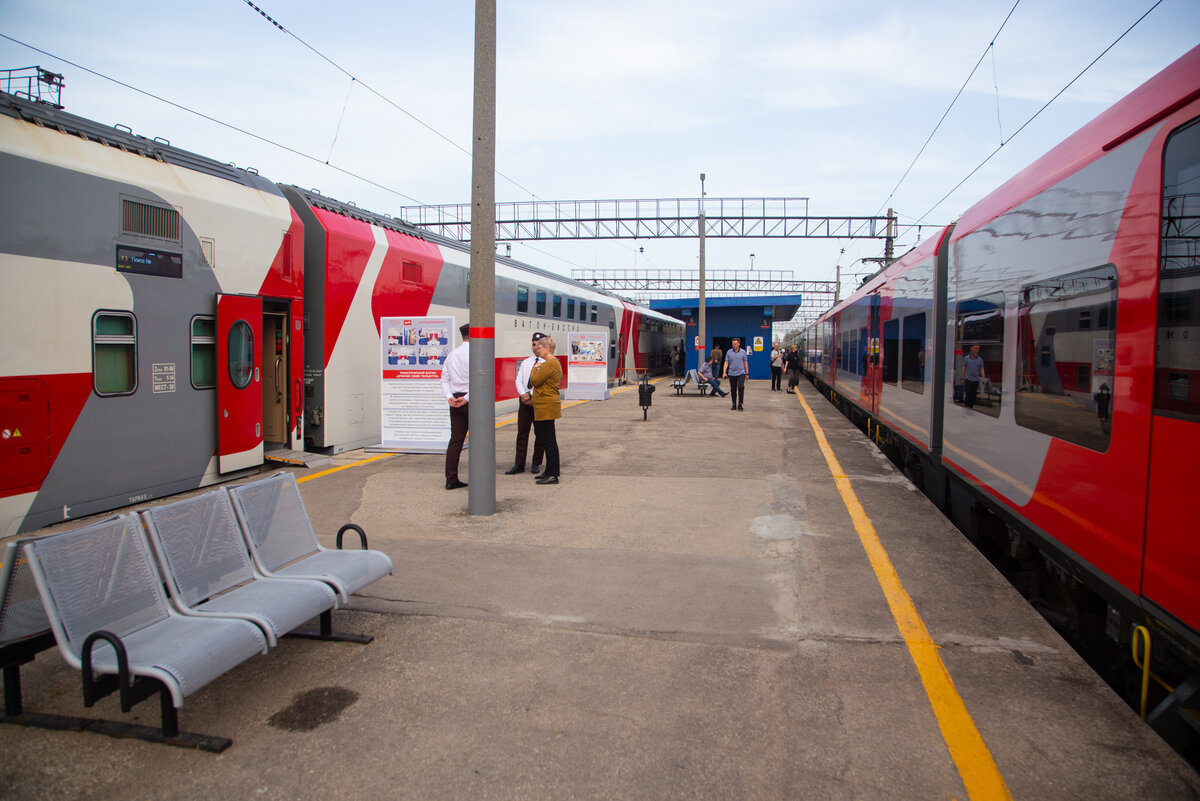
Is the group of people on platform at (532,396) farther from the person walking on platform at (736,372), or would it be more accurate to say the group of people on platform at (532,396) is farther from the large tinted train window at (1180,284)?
the person walking on platform at (736,372)

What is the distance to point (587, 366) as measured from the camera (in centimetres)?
2103

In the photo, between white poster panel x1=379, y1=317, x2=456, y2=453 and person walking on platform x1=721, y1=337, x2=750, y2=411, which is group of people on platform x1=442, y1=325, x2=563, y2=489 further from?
person walking on platform x1=721, y1=337, x2=750, y2=411

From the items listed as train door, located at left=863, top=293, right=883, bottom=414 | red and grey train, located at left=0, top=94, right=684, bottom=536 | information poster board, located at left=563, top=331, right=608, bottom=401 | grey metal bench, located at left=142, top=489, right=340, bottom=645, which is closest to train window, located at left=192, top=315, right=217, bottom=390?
red and grey train, located at left=0, top=94, right=684, bottom=536

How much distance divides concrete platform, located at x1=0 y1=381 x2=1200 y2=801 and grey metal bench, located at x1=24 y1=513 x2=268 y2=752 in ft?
0.96

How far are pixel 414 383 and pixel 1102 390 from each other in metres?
8.48

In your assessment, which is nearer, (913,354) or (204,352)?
(204,352)

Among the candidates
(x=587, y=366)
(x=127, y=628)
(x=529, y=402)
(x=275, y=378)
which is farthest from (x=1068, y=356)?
(x=587, y=366)

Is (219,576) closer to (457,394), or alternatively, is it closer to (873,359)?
(457,394)

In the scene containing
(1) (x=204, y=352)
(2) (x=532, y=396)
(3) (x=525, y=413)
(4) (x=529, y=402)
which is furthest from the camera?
(3) (x=525, y=413)

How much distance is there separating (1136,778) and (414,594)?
386 cm

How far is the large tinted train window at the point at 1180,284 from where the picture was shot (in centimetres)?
286

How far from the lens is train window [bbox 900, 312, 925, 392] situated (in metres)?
8.59

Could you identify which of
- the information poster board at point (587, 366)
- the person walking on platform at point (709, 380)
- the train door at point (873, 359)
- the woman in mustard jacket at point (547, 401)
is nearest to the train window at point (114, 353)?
the woman in mustard jacket at point (547, 401)

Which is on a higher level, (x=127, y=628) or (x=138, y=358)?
(x=138, y=358)
